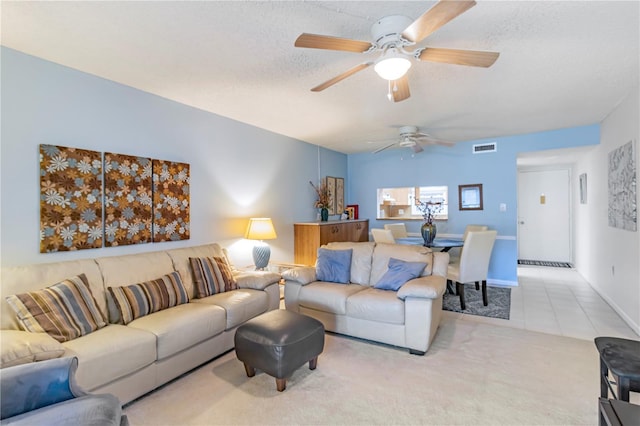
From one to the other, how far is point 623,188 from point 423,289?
2796 mm

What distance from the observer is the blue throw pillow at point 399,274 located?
127 inches

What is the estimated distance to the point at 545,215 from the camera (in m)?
7.20

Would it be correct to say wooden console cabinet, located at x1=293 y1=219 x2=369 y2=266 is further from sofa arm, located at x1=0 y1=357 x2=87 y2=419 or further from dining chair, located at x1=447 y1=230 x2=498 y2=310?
sofa arm, located at x1=0 y1=357 x2=87 y2=419

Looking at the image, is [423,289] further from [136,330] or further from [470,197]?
[470,197]

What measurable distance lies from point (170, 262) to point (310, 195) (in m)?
3.04

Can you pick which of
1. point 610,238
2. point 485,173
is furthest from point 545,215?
point 610,238

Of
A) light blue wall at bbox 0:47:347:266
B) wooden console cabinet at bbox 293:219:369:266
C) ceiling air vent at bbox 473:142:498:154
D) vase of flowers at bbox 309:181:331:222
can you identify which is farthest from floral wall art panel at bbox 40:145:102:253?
ceiling air vent at bbox 473:142:498:154

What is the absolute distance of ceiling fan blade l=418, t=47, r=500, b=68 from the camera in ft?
6.11

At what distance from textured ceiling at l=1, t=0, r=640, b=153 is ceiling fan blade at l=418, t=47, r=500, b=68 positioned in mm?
242

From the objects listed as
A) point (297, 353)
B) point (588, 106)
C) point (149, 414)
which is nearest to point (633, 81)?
point (588, 106)

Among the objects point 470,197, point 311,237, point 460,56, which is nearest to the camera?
point 460,56

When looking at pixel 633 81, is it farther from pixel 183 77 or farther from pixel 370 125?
pixel 183 77

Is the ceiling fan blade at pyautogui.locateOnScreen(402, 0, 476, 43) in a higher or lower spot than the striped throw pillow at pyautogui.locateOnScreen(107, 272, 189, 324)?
higher

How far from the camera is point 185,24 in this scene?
2004 millimetres
